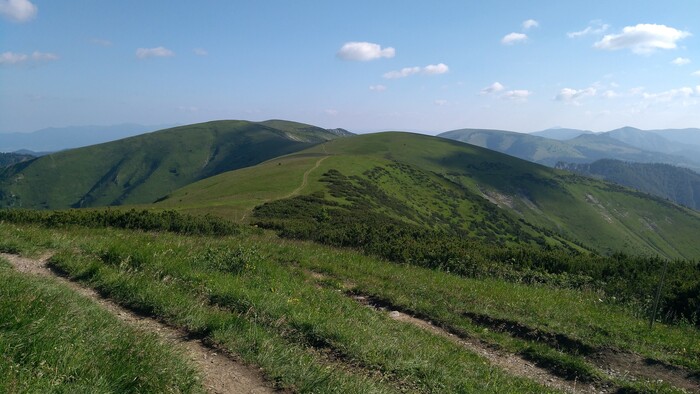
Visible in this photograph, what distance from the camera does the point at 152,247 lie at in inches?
463

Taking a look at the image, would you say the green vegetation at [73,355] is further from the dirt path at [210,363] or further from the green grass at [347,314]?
the green grass at [347,314]

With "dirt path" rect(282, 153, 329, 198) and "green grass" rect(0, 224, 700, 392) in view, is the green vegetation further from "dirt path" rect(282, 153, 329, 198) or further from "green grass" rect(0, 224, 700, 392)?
"dirt path" rect(282, 153, 329, 198)

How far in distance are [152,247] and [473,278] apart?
12003mm

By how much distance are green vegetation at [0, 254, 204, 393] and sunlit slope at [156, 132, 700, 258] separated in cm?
4336

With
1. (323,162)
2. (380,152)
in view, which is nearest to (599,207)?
(380,152)

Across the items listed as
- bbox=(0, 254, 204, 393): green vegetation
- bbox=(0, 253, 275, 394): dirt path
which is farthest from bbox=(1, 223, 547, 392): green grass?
bbox=(0, 254, 204, 393): green vegetation

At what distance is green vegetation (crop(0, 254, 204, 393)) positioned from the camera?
4008mm

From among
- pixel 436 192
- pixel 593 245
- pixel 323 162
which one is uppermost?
pixel 323 162

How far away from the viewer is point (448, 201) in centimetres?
12675

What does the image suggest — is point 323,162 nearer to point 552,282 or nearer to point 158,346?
point 552,282

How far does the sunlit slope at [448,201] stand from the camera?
74562 millimetres

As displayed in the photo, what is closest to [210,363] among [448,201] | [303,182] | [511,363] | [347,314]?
[347,314]

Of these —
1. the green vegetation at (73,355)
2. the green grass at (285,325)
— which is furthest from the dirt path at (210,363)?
the green vegetation at (73,355)

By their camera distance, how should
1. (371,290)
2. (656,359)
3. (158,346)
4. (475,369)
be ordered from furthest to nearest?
(371,290), (656,359), (475,369), (158,346)
